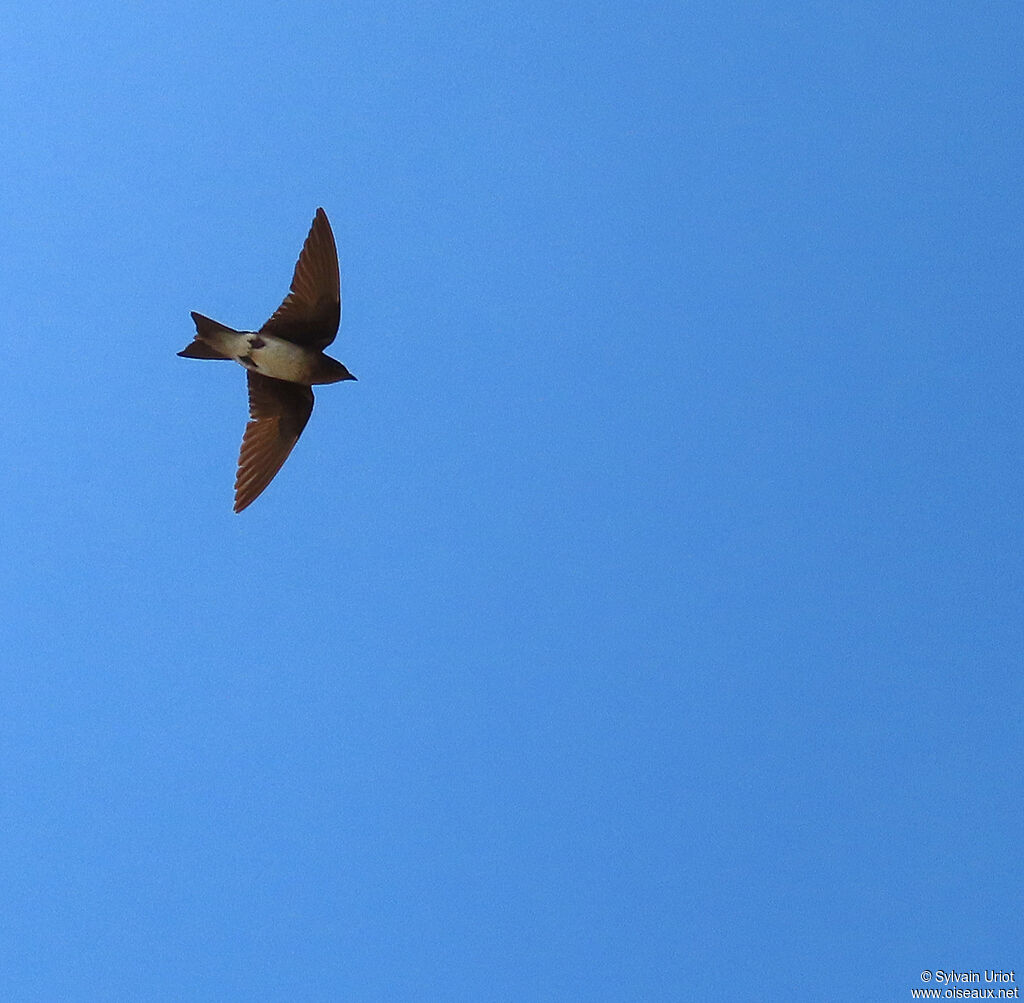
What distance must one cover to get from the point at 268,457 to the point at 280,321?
3.41 ft

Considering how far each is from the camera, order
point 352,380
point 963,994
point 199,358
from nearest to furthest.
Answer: point 199,358, point 352,380, point 963,994

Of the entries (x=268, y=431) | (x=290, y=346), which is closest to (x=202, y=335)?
(x=290, y=346)

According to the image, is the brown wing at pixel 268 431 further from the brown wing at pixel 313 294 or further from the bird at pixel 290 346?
the brown wing at pixel 313 294

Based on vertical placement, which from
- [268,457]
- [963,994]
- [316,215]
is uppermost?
[316,215]

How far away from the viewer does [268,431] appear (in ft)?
23.9

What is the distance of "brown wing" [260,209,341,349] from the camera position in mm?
6586

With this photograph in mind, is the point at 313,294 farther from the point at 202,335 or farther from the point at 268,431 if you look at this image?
the point at 268,431

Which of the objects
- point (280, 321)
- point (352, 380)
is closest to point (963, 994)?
point (352, 380)

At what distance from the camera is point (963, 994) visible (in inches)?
304

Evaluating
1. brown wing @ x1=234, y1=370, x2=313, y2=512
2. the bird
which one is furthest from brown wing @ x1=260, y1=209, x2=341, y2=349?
brown wing @ x1=234, y1=370, x2=313, y2=512

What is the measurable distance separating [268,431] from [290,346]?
31.3 inches

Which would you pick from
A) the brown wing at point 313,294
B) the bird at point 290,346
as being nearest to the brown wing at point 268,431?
the bird at point 290,346

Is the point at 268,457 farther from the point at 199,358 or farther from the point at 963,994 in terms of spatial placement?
the point at 963,994

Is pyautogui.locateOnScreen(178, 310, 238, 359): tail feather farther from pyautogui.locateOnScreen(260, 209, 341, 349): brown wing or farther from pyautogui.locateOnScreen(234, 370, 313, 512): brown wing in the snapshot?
pyautogui.locateOnScreen(234, 370, 313, 512): brown wing
